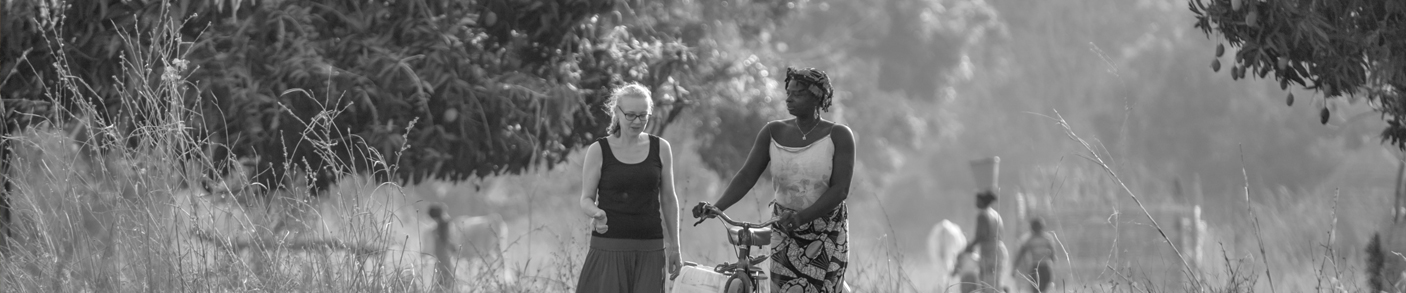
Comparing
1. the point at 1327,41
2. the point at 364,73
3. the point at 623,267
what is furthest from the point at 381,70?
the point at 1327,41

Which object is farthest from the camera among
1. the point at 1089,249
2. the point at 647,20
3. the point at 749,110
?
the point at 1089,249

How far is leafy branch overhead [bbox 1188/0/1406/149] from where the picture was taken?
5.14 meters

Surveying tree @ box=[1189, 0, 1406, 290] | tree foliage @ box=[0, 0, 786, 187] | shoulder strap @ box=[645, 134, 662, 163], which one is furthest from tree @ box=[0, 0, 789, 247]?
tree @ box=[1189, 0, 1406, 290]

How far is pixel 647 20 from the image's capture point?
8.11 meters

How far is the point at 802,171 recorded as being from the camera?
4.67 m

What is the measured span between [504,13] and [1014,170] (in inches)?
1386

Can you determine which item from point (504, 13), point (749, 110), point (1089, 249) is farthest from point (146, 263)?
point (1089, 249)

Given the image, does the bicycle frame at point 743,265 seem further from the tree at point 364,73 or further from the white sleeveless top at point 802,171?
the tree at point 364,73

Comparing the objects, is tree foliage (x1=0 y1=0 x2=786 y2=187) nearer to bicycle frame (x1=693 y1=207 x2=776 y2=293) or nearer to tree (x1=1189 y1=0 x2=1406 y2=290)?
bicycle frame (x1=693 y1=207 x2=776 y2=293)

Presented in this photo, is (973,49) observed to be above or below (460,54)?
above

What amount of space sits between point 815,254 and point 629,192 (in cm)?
65

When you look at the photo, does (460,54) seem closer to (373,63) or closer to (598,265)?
(373,63)

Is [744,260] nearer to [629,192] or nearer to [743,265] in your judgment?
[743,265]

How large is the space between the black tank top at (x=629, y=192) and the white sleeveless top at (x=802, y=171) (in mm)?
454
